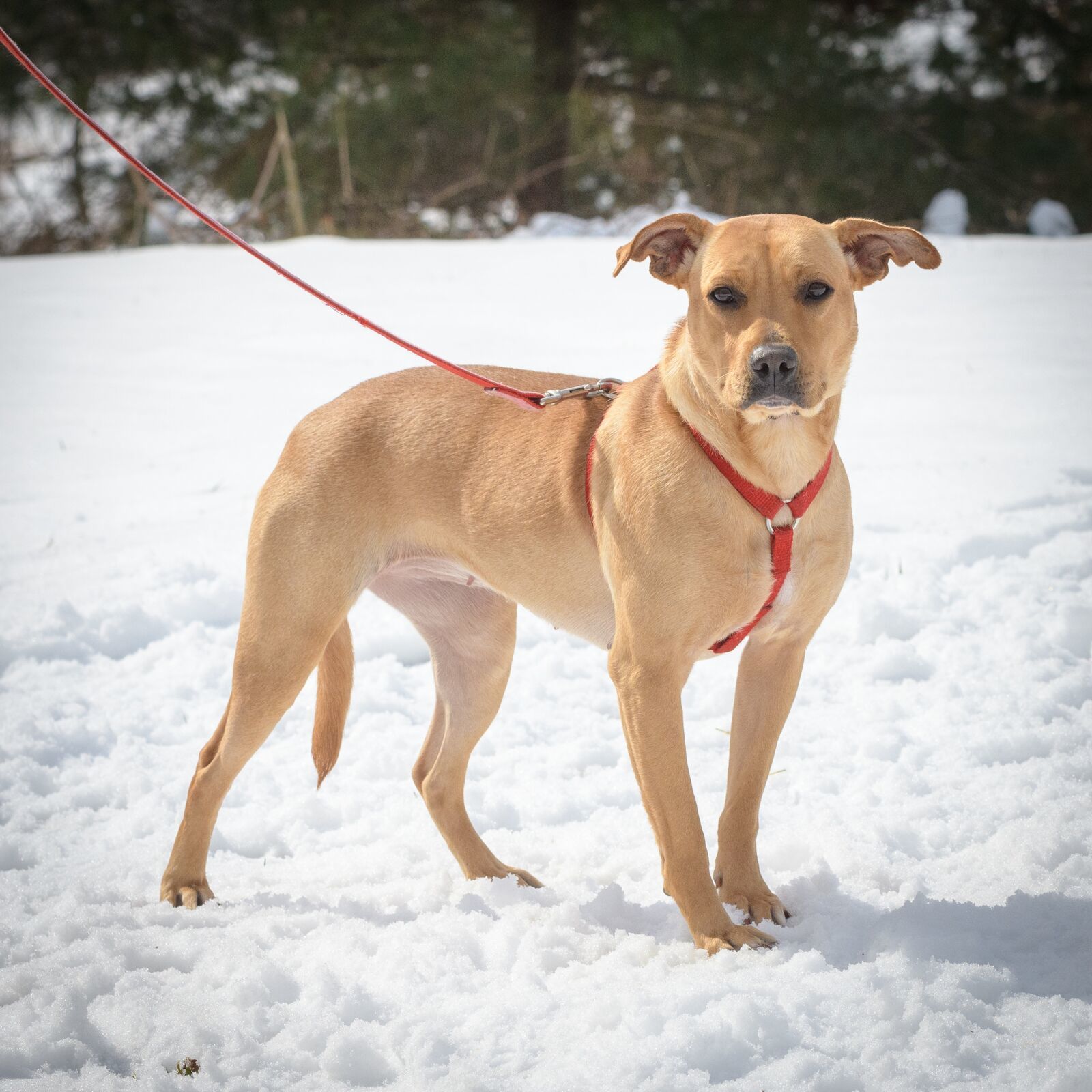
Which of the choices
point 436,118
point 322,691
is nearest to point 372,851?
point 322,691

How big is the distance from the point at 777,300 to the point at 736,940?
1608mm

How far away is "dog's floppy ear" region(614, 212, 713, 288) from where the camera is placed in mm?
3344

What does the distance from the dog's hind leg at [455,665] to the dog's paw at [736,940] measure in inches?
38.7

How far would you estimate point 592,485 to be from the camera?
347cm

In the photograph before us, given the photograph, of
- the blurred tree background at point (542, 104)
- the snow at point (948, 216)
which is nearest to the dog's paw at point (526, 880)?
the snow at point (948, 216)

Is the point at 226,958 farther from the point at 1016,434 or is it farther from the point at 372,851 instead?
the point at 1016,434

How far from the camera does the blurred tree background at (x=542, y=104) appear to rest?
14.1 m

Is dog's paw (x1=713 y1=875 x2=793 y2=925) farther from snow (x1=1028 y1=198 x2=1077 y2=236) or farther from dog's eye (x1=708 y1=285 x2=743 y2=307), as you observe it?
snow (x1=1028 y1=198 x2=1077 y2=236)

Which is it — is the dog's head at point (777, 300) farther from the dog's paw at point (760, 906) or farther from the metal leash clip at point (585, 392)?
the dog's paw at point (760, 906)

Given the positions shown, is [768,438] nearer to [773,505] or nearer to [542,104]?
[773,505]

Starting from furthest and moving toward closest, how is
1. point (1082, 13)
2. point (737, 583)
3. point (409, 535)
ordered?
1. point (1082, 13)
2. point (409, 535)
3. point (737, 583)

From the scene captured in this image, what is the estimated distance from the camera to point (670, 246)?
3457 mm

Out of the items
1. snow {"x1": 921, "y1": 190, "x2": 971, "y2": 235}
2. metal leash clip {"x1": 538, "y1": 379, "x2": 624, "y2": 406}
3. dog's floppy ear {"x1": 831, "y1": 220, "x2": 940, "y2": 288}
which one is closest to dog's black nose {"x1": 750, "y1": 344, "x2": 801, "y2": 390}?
dog's floppy ear {"x1": 831, "y1": 220, "x2": 940, "y2": 288}

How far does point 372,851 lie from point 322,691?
21.9 inches
